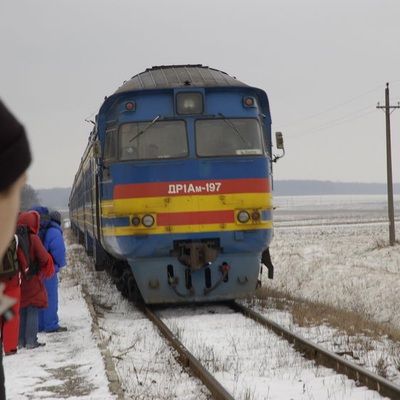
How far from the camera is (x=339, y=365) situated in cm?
609

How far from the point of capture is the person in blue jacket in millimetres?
8148

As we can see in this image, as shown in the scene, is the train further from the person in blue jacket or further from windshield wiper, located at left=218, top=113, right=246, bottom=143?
the person in blue jacket

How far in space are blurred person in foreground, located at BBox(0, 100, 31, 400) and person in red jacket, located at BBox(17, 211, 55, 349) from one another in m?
6.17

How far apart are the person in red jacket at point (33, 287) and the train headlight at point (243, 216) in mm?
3071

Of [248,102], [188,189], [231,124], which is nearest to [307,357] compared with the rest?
[188,189]

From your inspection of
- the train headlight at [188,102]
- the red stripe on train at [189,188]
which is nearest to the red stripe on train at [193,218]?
the red stripe on train at [189,188]

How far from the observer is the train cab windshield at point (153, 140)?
31.5 ft

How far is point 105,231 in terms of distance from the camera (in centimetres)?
1029

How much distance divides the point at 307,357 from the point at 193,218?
3221 mm

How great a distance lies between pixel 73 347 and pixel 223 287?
293 cm

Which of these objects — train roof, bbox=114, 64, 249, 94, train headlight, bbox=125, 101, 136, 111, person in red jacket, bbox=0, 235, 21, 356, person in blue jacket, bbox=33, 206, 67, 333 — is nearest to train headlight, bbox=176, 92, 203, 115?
train roof, bbox=114, 64, 249, 94

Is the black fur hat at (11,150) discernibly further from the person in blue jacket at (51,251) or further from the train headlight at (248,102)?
the train headlight at (248,102)

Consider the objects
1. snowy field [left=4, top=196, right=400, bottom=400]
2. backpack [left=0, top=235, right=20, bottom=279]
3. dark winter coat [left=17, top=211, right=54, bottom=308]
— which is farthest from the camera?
dark winter coat [left=17, top=211, right=54, bottom=308]

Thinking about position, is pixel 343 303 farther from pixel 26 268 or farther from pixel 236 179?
pixel 26 268
